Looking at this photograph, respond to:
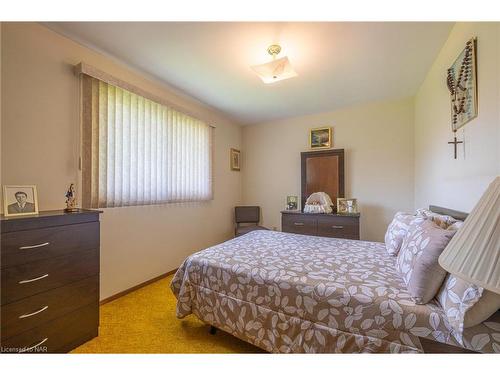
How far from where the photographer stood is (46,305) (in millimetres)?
1356

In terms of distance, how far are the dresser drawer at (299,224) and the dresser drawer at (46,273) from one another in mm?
2509

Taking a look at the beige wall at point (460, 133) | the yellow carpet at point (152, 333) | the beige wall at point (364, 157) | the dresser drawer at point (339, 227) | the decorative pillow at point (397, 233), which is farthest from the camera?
the beige wall at point (364, 157)

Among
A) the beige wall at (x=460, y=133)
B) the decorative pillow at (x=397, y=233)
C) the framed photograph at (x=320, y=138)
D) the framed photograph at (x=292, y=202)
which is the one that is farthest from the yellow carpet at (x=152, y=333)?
the framed photograph at (x=320, y=138)

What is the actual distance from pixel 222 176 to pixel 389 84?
2736mm

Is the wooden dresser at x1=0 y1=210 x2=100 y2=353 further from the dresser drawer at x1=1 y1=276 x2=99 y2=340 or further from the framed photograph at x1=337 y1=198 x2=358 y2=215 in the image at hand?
the framed photograph at x1=337 y1=198 x2=358 y2=215

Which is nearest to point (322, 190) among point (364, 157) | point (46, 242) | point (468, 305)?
point (364, 157)

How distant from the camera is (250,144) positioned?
425 centimetres

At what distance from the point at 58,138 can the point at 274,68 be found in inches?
76.4

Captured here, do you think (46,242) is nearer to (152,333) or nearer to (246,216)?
(152,333)

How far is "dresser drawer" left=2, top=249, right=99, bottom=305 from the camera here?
1.21m

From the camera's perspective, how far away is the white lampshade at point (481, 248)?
23.1 inches

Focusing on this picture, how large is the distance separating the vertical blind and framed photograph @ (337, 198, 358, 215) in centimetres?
217

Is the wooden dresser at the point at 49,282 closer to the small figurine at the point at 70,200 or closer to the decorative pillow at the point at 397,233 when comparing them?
the small figurine at the point at 70,200
